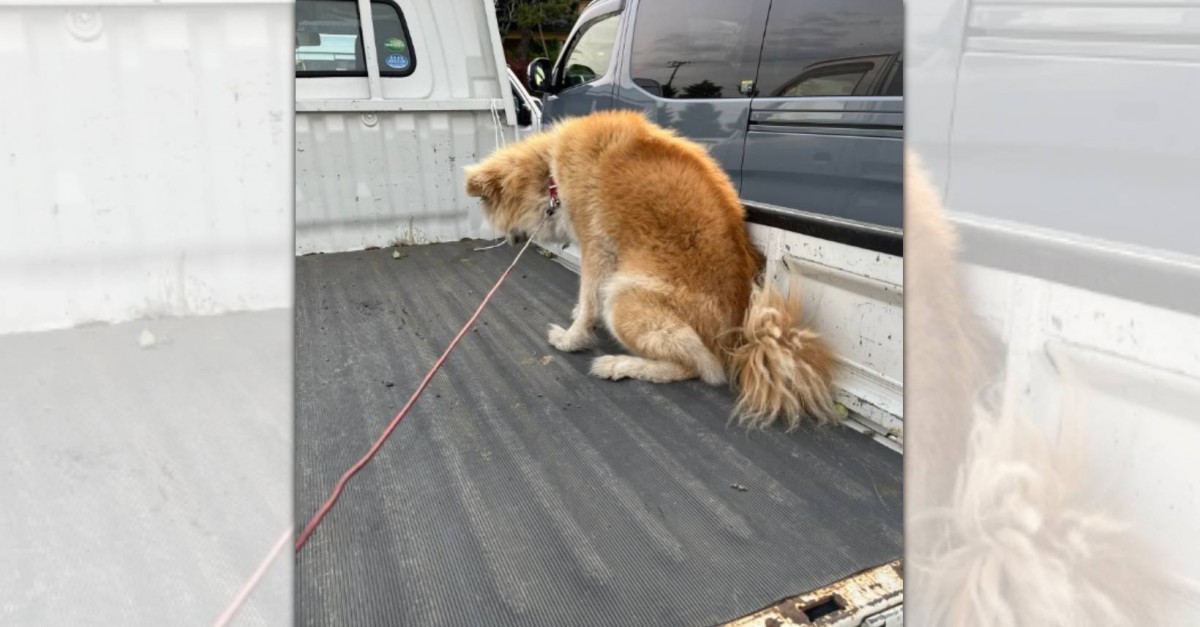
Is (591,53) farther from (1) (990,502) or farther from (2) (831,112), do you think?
(1) (990,502)

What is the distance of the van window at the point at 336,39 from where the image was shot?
4469 millimetres

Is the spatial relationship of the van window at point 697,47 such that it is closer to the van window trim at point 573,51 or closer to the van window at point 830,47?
the van window at point 830,47

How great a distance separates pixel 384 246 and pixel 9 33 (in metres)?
4.27

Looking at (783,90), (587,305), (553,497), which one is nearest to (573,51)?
(783,90)

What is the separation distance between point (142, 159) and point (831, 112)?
2.99 m

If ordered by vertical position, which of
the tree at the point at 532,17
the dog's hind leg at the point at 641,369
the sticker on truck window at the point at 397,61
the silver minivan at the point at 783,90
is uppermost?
the tree at the point at 532,17

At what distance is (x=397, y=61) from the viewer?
183 inches

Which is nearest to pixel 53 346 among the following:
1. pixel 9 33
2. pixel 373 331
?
pixel 9 33

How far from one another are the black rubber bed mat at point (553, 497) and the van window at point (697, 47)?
200 cm

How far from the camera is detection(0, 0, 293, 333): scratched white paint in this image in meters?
0.59

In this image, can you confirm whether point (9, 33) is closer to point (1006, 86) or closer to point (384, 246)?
point (1006, 86)

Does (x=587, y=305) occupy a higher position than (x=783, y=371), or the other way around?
(x=587, y=305)

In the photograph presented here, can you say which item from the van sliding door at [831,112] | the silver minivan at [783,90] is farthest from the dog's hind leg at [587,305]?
the van sliding door at [831,112]

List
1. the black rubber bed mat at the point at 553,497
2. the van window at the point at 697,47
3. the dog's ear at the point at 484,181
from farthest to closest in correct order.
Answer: the van window at the point at 697,47, the dog's ear at the point at 484,181, the black rubber bed mat at the point at 553,497
